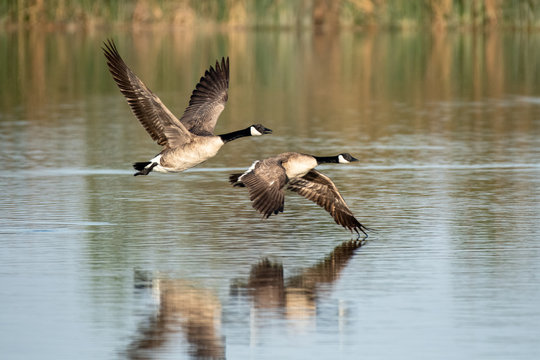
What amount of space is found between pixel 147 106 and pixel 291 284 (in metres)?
3.29

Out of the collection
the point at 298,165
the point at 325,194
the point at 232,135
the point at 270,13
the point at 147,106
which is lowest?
the point at 325,194

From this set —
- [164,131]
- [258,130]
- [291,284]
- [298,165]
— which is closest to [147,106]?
[164,131]

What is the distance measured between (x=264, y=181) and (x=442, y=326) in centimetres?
314

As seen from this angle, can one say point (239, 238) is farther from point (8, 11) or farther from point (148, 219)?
point (8, 11)

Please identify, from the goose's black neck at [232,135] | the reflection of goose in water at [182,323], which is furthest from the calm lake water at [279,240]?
the goose's black neck at [232,135]

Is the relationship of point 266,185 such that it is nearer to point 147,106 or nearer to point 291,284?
point 291,284

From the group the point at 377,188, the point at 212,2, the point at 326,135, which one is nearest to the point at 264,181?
the point at 377,188

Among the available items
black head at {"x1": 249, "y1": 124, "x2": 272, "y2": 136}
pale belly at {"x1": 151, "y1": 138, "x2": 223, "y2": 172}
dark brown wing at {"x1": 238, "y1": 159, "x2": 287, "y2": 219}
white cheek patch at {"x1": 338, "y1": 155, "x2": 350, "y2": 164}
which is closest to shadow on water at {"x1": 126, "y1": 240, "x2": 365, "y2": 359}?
dark brown wing at {"x1": 238, "y1": 159, "x2": 287, "y2": 219}

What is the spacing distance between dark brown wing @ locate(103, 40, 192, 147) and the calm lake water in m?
0.88

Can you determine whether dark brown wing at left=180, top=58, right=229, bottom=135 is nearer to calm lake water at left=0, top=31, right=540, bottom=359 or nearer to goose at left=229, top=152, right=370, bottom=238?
calm lake water at left=0, top=31, right=540, bottom=359

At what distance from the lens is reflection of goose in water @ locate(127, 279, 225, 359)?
8062mm

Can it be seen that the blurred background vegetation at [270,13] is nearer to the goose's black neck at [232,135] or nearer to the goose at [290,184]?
the goose's black neck at [232,135]

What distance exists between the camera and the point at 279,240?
38.6 feet

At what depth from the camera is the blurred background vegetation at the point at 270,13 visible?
155ft
